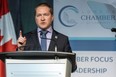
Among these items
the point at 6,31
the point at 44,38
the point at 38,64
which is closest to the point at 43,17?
the point at 44,38

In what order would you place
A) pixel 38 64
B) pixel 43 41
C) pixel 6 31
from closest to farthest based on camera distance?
pixel 38 64
pixel 43 41
pixel 6 31

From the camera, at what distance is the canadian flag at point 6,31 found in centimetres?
464

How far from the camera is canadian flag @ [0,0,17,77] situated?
4641 mm

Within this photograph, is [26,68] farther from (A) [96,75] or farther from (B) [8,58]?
(A) [96,75]

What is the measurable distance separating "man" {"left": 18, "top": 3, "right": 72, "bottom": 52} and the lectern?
29 cm

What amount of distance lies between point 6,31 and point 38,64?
2742mm

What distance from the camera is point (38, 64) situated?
200cm

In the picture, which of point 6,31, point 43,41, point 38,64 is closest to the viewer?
point 38,64

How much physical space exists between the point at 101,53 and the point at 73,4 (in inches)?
29.6

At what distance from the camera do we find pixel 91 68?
448cm

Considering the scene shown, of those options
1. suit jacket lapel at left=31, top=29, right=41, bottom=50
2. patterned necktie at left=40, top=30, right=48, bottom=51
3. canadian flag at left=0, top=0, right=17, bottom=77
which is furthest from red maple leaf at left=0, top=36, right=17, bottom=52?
patterned necktie at left=40, top=30, right=48, bottom=51

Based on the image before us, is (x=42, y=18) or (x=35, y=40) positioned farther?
(x=35, y=40)

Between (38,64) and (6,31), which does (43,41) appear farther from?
(6,31)

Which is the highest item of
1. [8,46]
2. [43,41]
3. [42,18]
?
[42,18]
